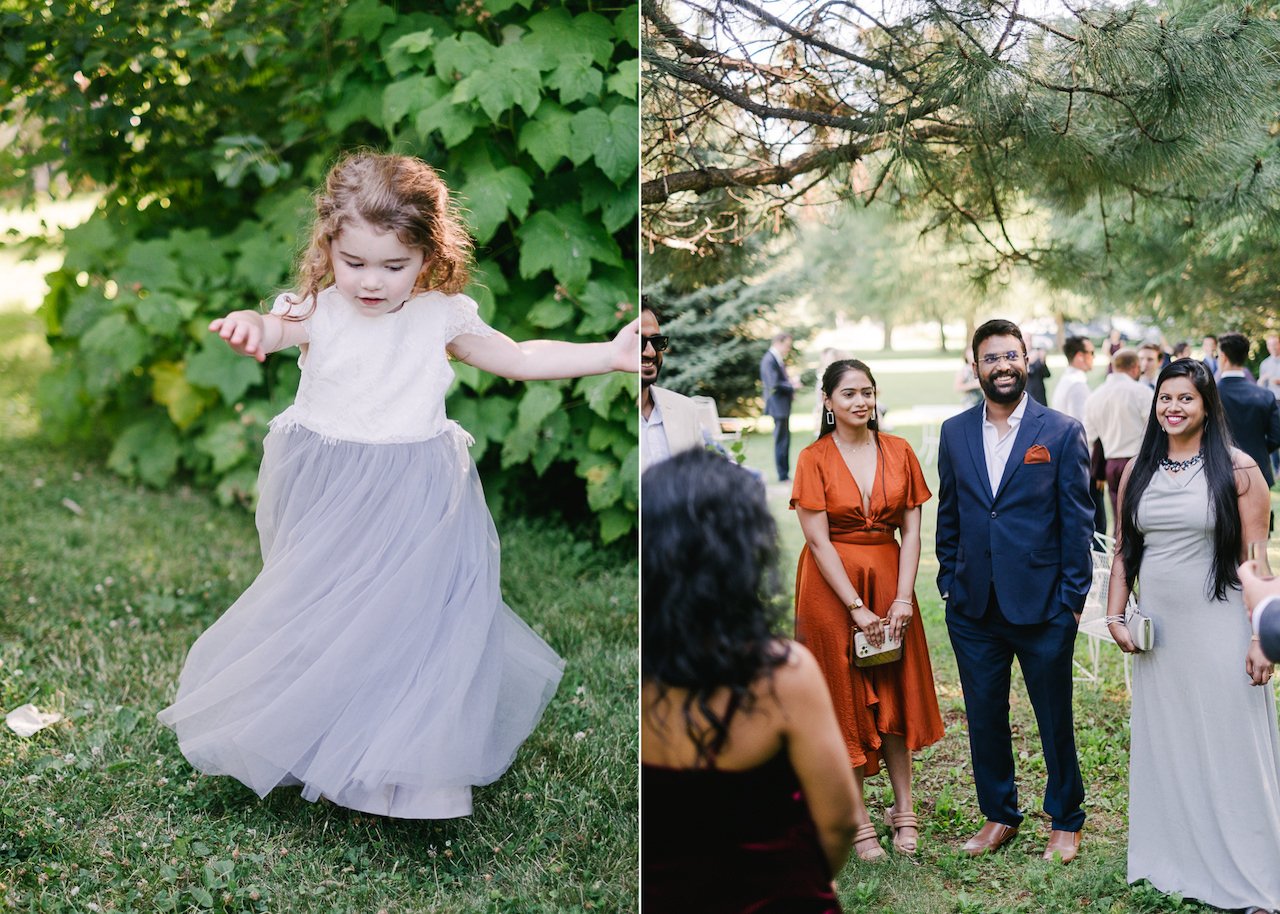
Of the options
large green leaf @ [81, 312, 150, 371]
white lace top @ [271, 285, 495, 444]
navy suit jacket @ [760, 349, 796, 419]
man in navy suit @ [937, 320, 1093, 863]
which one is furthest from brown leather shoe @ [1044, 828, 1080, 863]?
large green leaf @ [81, 312, 150, 371]

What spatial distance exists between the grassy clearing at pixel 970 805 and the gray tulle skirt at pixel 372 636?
946 millimetres

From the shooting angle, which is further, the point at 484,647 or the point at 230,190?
the point at 230,190

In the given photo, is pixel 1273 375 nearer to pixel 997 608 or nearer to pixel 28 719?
pixel 997 608

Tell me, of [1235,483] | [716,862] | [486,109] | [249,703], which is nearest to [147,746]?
[249,703]

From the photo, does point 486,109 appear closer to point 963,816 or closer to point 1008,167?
point 1008,167

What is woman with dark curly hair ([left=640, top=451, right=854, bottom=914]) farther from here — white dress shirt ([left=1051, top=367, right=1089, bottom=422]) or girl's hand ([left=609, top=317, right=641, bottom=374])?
white dress shirt ([left=1051, top=367, right=1089, bottom=422])

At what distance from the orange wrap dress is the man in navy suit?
0.10m

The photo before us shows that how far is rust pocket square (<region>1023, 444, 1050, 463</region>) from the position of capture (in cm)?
261

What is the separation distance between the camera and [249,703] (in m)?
3.15

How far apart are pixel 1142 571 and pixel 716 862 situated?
1210 mm

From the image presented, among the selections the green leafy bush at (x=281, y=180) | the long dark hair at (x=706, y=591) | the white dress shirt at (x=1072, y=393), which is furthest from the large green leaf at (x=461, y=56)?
A: the white dress shirt at (x=1072, y=393)

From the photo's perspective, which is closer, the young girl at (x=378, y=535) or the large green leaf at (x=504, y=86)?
the young girl at (x=378, y=535)

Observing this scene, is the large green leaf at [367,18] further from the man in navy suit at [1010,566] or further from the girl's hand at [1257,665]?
the girl's hand at [1257,665]

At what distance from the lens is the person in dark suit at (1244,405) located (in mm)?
2535
